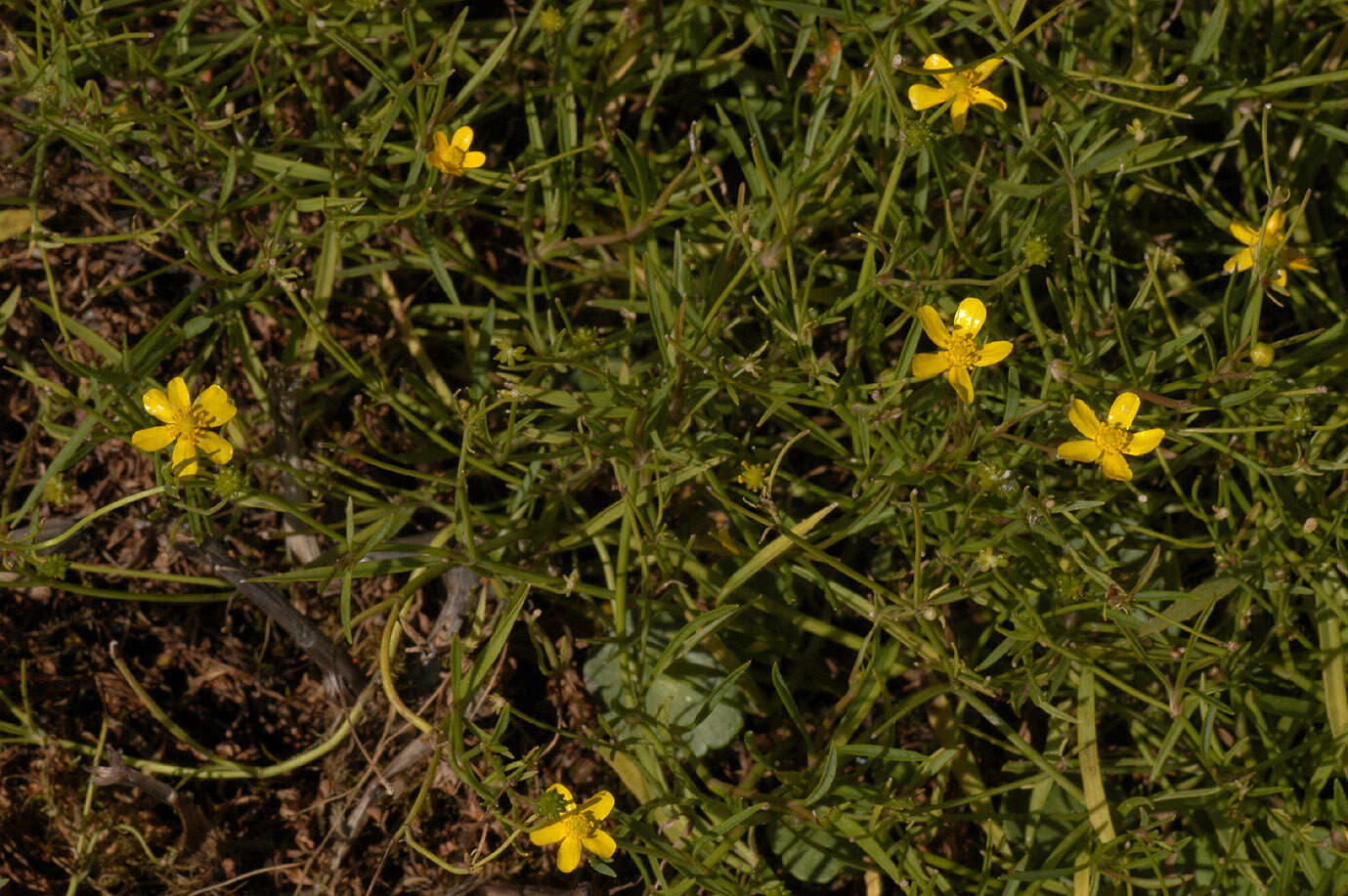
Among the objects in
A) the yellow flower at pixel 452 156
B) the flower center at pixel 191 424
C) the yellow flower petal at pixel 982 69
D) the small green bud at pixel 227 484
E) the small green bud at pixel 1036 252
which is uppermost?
the yellow flower petal at pixel 982 69

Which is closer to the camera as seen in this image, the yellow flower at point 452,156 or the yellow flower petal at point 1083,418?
the yellow flower petal at point 1083,418

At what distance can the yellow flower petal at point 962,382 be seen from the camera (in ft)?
6.52

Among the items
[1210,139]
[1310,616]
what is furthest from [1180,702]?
[1210,139]

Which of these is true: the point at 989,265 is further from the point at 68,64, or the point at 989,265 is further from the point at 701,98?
the point at 68,64

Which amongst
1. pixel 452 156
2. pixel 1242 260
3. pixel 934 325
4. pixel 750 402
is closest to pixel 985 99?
pixel 934 325

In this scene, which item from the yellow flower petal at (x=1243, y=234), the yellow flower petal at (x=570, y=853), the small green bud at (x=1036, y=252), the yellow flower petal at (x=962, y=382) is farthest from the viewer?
the yellow flower petal at (x=1243, y=234)

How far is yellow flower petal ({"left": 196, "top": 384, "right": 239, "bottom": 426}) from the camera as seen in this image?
2127mm

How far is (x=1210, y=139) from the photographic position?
283 cm

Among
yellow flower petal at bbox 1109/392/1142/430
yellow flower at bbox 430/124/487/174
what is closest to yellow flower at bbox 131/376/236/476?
yellow flower at bbox 430/124/487/174

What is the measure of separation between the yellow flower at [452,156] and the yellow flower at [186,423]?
65 cm

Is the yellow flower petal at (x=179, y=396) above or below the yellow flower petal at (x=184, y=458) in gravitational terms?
above

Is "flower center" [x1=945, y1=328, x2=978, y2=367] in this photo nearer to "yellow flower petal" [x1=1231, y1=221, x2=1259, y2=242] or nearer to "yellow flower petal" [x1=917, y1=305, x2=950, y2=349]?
"yellow flower petal" [x1=917, y1=305, x2=950, y2=349]

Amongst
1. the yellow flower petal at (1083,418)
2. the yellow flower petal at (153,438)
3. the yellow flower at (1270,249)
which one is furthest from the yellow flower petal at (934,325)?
the yellow flower petal at (153,438)

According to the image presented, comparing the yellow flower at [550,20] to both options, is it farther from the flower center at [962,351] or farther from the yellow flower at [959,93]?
the flower center at [962,351]
